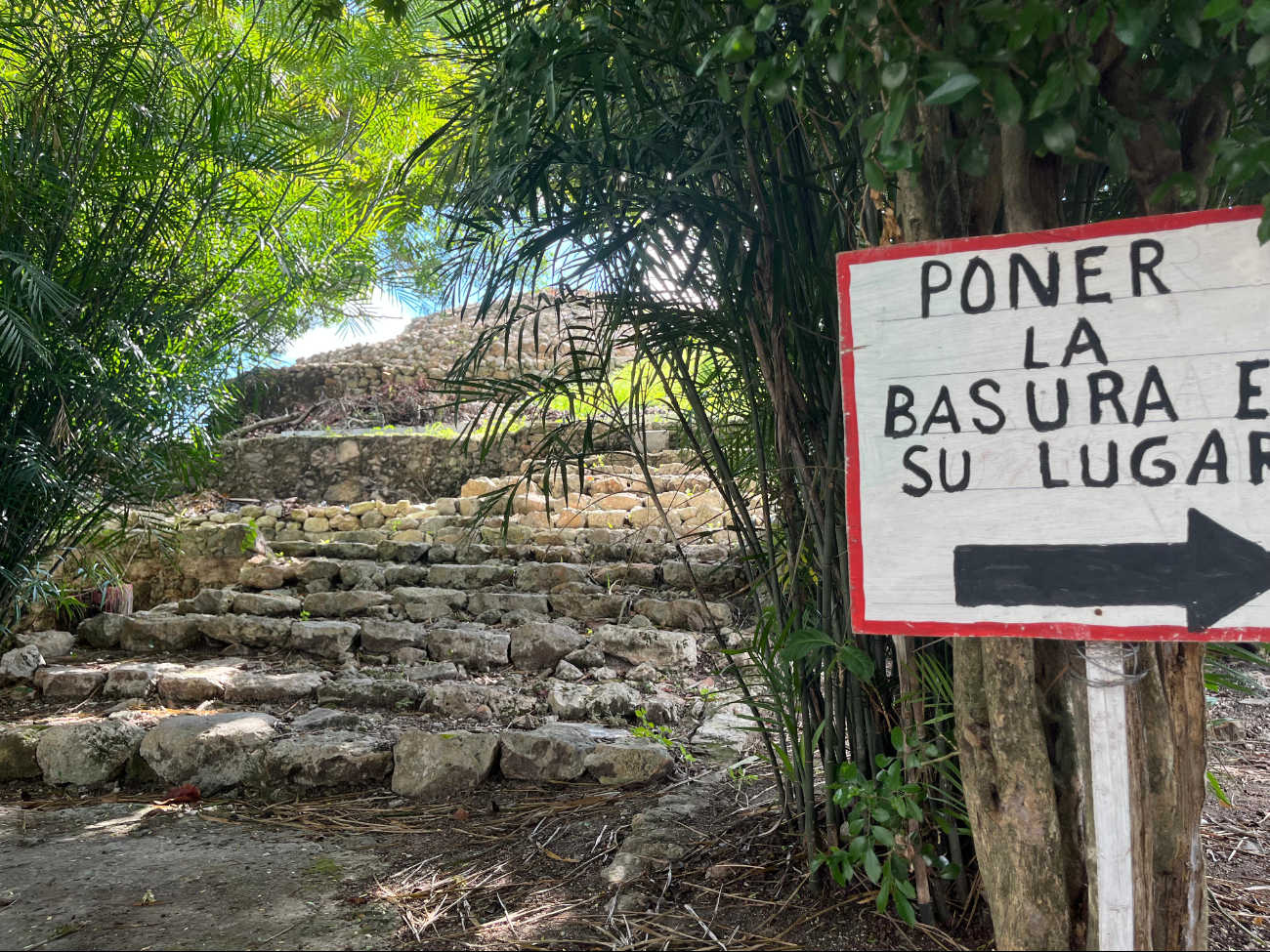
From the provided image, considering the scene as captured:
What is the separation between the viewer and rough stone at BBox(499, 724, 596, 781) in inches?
106

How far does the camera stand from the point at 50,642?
4.42 m

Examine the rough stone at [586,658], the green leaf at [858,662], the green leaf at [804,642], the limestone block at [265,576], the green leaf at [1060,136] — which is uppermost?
the green leaf at [1060,136]

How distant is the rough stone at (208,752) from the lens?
9.39 feet

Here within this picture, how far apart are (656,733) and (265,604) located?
2899 mm

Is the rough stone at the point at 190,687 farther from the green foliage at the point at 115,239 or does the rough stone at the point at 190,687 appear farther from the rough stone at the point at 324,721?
the green foliage at the point at 115,239

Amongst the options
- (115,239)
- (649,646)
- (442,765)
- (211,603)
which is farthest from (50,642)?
(649,646)

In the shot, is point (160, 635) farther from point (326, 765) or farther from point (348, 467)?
point (348, 467)

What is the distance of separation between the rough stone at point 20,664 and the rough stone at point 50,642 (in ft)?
0.85

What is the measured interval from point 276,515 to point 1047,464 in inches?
266

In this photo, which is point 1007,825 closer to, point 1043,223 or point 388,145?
point 1043,223

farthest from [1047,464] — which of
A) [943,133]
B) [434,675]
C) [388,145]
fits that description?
[388,145]

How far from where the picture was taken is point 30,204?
3.69 meters

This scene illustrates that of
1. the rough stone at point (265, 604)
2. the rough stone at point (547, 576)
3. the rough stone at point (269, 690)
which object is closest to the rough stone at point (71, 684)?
the rough stone at point (269, 690)

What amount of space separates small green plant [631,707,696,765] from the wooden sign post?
1713 mm
